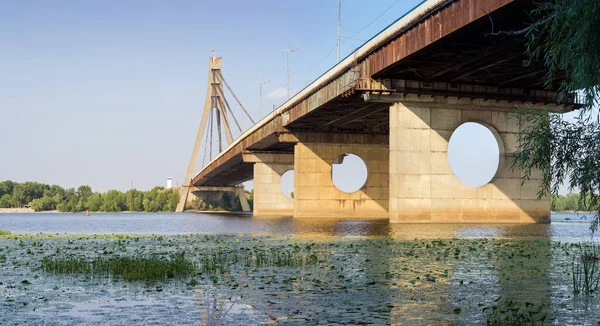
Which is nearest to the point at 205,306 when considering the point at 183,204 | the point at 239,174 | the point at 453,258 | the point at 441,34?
the point at 453,258

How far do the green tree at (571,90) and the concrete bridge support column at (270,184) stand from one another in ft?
286

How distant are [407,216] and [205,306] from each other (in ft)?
142

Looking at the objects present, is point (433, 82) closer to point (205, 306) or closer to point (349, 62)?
point (349, 62)

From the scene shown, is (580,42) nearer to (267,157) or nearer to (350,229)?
(350,229)

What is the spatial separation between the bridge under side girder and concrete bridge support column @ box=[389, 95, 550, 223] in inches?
53.6

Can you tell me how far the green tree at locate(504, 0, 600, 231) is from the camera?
46.8 feet

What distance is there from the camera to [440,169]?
57.5 metres

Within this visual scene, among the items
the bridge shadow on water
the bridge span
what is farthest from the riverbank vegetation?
the bridge span

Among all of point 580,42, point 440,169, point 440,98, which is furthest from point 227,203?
point 580,42

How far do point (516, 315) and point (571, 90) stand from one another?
20.1ft

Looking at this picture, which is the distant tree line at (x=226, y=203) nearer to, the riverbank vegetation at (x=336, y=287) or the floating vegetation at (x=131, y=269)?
the riverbank vegetation at (x=336, y=287)

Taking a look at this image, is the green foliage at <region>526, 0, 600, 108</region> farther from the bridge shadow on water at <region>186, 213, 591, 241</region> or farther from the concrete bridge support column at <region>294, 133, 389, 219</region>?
the concrete bridge support column at <region>294, 133, 389, 219</region>

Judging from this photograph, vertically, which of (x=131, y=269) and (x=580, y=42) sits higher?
(x=580, y=42)

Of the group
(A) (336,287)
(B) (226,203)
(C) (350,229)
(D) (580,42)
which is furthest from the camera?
(B) (226,203)
